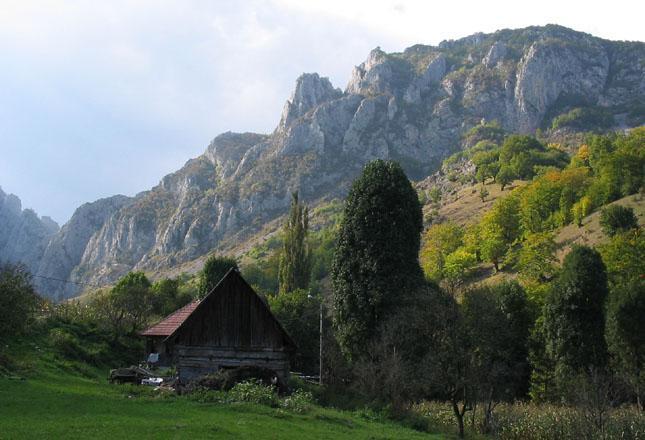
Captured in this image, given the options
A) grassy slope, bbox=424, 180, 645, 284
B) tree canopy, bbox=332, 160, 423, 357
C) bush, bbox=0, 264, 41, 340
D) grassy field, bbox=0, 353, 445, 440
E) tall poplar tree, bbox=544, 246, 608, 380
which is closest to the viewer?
grassy field, bbox=0, 353, 445, 440

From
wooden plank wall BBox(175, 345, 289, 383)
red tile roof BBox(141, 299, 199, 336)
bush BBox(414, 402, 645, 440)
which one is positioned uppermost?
red tile roof BBox(141, 299, 199, 336)

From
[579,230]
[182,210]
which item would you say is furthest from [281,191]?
[579,230]

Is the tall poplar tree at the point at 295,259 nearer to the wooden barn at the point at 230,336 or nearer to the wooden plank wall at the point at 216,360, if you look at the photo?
the wooden barn at the point at 230,336

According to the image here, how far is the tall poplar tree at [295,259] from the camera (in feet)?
221

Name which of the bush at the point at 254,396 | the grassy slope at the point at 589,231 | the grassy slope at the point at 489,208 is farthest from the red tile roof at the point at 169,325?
the grassy slope at the point at 589,231

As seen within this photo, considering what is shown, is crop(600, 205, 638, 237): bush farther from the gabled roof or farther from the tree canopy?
the gabled roof

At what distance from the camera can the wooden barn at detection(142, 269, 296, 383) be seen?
104ft

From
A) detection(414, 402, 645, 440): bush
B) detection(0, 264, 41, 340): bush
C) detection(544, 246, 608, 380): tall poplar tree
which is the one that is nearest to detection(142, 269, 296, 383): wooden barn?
detection(0, 264, 41, 340): bush

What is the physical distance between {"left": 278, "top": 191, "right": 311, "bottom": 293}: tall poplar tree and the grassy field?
132 feet

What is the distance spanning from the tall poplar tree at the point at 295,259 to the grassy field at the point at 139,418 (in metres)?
40.2

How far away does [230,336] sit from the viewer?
106 ft

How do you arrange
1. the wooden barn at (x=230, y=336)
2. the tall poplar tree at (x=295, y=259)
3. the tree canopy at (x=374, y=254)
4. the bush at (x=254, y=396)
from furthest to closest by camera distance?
the tall poplar tree at (x=295, y=259) → the tree canopy at (x=374, y=254) → the wooden barn at (x=230, y=336) → the bush at (x=254, y=396)

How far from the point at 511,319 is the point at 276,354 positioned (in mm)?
19131

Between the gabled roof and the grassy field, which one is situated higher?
the gabled roof
